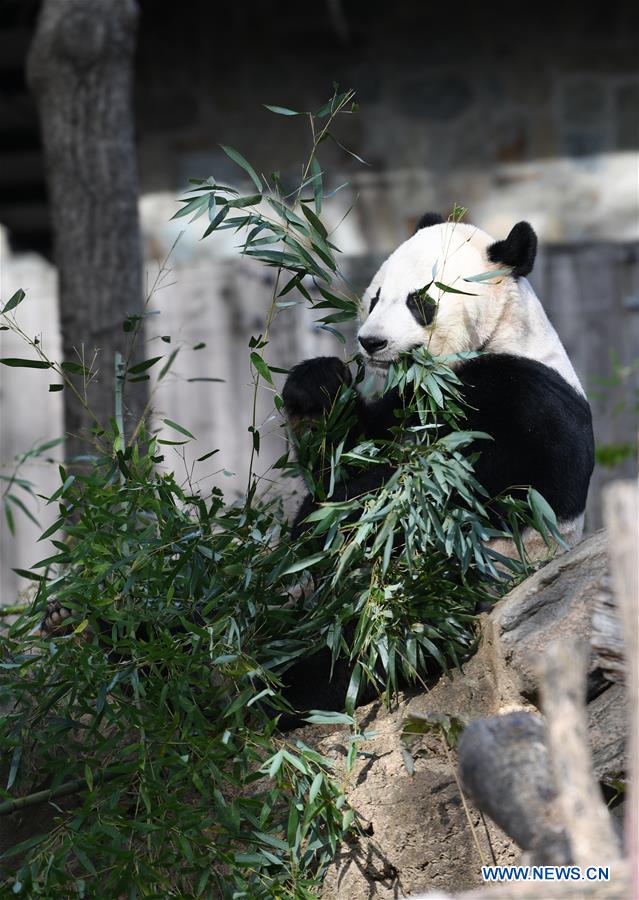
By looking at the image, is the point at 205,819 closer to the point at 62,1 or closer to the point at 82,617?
the point at 82,617

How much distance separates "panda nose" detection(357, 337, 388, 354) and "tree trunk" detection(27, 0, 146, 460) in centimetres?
168

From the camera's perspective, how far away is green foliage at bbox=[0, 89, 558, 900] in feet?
7.48

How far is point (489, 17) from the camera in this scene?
6531mm

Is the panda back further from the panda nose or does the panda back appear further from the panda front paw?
the panda front paw

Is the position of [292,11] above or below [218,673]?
above

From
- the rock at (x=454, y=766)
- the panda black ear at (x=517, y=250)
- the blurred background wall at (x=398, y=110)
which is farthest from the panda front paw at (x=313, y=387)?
the blurred background wall at (x=398, y=110)

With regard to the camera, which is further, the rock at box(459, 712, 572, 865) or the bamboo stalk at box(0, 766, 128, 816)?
the bamboo stalk at box(0, 766, 128, 816)

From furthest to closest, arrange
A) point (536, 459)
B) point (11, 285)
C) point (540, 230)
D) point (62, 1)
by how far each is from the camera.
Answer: point (11, 285), point (540, 230), point (62, 1), point (536, 459)

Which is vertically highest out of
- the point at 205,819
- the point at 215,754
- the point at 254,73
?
the point at 254,73

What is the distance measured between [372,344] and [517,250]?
46 centimetres

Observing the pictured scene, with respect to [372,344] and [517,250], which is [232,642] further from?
[517,250]

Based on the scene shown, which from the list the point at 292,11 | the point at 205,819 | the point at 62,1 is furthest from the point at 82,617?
the point at 292,11

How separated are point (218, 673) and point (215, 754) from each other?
0.23 meters

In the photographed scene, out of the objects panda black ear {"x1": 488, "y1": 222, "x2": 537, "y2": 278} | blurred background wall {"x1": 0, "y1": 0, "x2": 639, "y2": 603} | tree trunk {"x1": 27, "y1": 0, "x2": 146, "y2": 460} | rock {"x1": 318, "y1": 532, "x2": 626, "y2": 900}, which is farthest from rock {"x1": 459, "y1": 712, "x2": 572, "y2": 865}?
blurred background wall {"x1": 0, "y1": 0, "x2": 639, "y2": 603}
